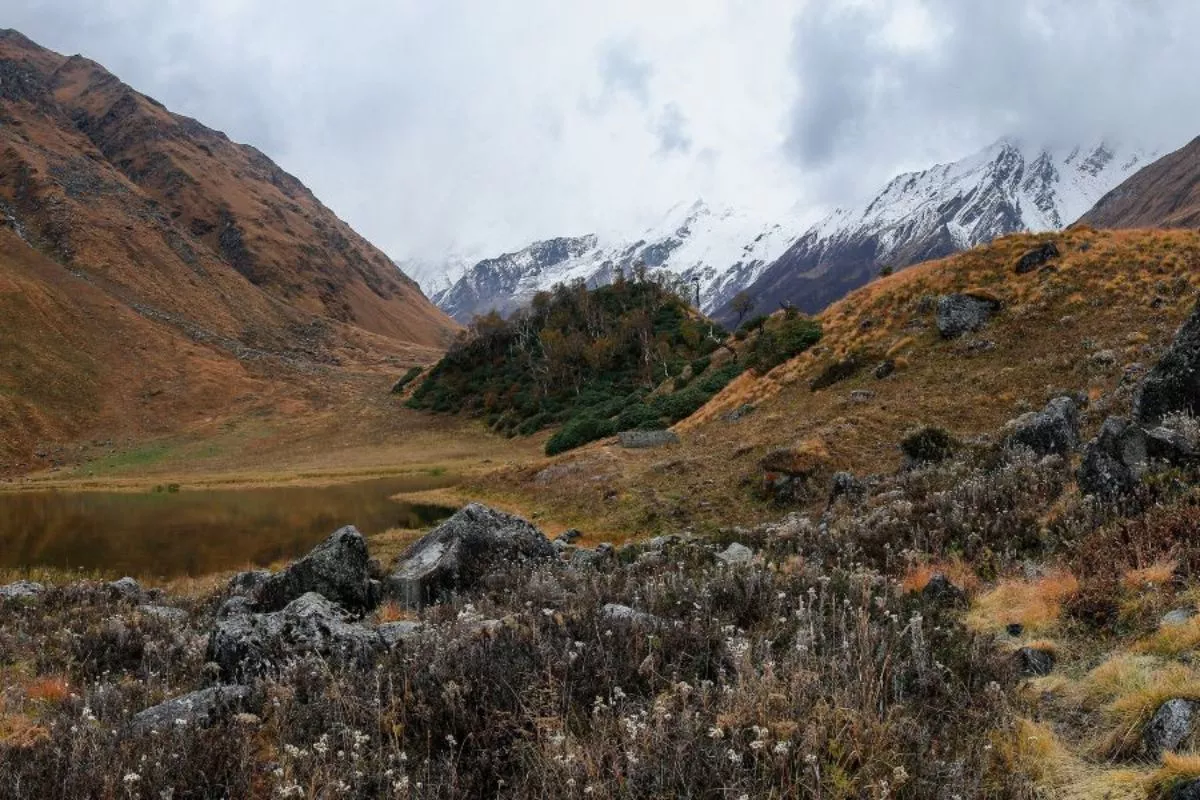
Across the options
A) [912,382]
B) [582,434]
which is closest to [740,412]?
[912,382]

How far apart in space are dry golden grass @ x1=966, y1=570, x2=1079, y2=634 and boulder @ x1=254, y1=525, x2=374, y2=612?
31.4 ft

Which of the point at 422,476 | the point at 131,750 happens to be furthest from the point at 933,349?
the point at 422,476

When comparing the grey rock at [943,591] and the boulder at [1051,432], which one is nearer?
the grey rock at [943,591]

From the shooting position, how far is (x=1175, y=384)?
11.3 metres

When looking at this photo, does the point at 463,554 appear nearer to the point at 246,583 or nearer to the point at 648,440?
the point at 246,583

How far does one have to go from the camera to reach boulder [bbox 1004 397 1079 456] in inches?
539

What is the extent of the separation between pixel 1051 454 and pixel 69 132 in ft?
675

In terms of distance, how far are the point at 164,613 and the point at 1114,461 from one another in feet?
49.7

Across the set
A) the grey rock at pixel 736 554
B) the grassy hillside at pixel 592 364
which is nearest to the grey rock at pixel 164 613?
the grey rock at pixel 736 554

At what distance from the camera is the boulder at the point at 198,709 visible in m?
5.02

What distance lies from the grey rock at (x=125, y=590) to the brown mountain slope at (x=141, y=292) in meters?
65.4

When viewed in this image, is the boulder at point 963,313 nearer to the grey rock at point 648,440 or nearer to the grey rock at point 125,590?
the grey rock at point 648,440

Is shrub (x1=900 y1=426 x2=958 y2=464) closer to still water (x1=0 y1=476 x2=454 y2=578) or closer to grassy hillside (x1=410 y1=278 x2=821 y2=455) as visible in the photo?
still water (x1=0 y1=476 x2=454 y2=578)

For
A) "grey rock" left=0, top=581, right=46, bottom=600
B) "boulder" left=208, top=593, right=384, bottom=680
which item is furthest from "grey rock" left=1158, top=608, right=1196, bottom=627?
"grey rock" left=0, top=581, right=46, bottom=600
